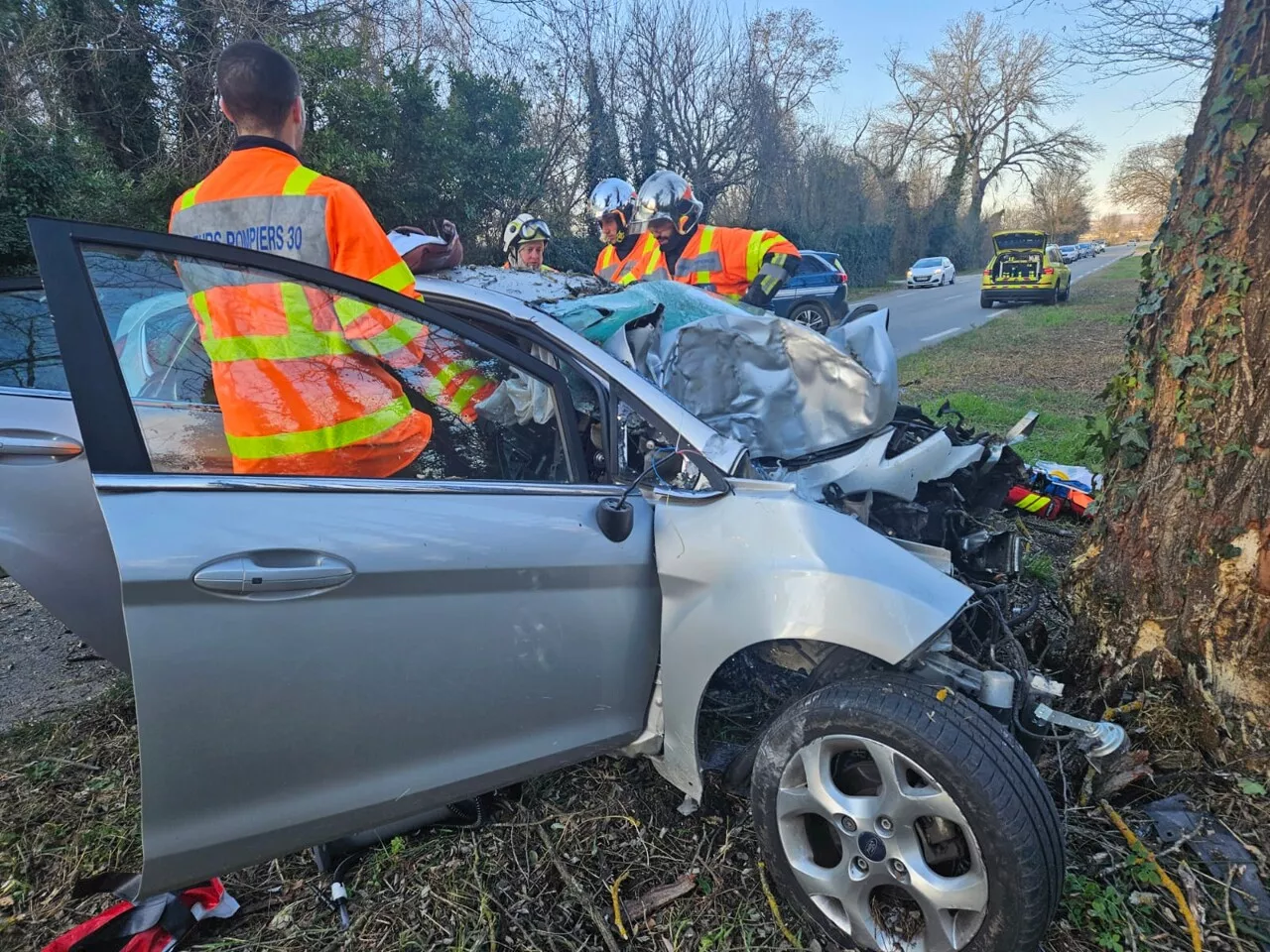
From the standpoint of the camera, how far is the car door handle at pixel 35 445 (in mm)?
2025

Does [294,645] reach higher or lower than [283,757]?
higher

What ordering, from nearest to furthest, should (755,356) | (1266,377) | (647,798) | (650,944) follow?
1. (650,944)
2. (1266,377)
3. (647,798)
4. (755,356)

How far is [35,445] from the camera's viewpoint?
2.06 m

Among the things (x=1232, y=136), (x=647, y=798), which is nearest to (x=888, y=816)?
(x=647, y=798)

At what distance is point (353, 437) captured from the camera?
1887mm

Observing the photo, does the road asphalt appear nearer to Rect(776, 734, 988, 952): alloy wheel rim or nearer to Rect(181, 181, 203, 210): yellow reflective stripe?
Rect(776, 734, 988, 952): alloy wheel rim

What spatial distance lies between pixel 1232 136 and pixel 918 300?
22741 mm

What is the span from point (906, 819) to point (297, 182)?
7.19 ft

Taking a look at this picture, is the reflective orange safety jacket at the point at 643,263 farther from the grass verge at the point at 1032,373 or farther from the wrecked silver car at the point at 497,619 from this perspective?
the wrecked silver car at the point at 497,619

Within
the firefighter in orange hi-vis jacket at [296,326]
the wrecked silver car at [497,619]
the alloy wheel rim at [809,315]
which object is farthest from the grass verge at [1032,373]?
the firefighter in orange hi-vis jacket at [296,326]

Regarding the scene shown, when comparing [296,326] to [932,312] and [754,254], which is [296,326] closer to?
[754,254]

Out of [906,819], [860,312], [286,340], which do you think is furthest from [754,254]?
[906,819]

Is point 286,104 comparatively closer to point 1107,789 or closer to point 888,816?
point 888,816

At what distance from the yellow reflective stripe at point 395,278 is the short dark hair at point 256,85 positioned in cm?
53
